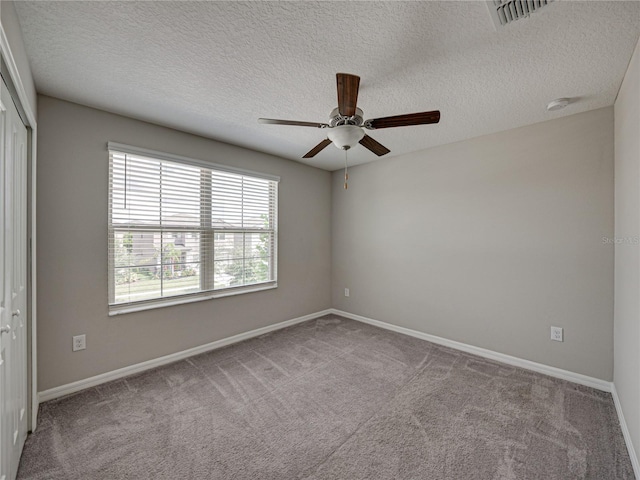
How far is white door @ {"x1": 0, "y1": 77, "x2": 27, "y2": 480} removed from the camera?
1.30 m

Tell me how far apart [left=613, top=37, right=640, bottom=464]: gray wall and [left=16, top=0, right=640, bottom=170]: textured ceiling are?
0.23 meters

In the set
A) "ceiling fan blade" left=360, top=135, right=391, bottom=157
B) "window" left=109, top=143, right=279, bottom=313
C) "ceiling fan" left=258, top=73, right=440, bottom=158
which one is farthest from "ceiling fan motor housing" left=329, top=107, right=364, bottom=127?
"window" left=109, top=143, right=279, bottom=313

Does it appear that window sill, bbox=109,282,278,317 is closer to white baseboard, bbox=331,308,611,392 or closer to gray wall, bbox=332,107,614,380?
gray wall, bbox=332,107,614,380

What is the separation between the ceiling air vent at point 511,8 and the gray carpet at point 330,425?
2.41 meters

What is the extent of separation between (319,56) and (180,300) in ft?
8.62

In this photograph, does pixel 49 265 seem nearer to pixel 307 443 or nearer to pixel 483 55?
pixel 307 443

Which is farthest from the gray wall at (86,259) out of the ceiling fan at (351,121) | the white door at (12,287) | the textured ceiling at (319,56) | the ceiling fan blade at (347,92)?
the ceiling fan blade at (347,92)

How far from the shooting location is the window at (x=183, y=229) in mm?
2605

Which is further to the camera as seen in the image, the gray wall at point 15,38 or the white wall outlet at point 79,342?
the white wall outlet at point 79,342

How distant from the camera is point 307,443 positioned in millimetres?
1775

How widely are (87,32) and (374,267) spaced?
3641 mm

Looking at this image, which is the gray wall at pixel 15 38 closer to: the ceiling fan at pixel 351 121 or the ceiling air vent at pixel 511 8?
the ceiling fan at pixel 351 121

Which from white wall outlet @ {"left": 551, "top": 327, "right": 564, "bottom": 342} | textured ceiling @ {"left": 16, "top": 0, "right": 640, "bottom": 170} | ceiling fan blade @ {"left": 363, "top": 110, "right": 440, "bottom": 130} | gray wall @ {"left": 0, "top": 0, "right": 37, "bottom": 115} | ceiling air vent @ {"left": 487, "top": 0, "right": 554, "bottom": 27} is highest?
textured ceiling @ {"left": 16, "top": 0, "right": 640, "bottom": 170}

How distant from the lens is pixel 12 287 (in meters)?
1.50
